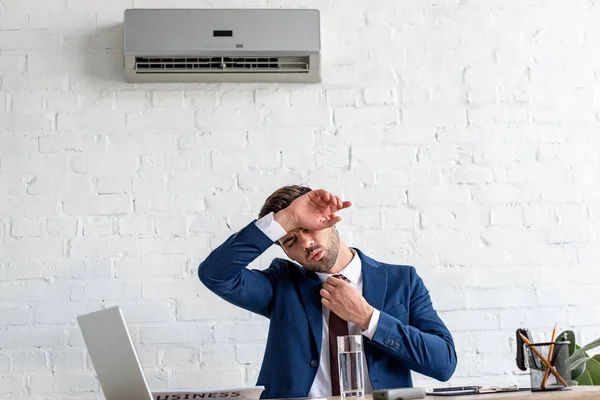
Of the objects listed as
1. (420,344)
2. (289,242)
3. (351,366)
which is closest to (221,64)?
(289,242)

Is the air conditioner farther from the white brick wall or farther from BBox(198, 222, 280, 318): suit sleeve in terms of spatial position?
BBox(198, 222, 280, 318): suit sleeve

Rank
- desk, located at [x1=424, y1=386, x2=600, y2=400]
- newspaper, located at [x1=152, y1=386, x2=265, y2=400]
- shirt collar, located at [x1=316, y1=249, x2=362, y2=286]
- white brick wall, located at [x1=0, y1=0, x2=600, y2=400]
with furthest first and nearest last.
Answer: white brick wall, located at [x1=0, y1=0, x2=600, y2=400] < shirt collar, located at [x1=316, y1=249, x2=362, y2=286] < newspaper, located at [x1=152, y1=386, x2=265, y2=400] < desk, located at [x1=424, y1=386, x2=600, y2=400]

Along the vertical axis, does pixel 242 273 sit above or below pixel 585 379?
above

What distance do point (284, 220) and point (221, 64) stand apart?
97 centimetres

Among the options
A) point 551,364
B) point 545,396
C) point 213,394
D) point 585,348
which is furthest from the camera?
point 585,348

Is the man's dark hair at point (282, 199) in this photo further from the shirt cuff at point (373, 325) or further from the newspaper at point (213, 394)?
the newspaper at point (213, 394)

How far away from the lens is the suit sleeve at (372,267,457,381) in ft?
7.13

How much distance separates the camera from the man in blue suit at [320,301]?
7.30ft

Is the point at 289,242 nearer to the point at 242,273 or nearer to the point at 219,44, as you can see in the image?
the point at 242,273

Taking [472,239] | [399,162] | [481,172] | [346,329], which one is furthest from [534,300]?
[346,329]

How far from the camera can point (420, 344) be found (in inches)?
87.4

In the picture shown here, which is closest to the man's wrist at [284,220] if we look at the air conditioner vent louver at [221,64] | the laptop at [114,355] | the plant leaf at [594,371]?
the laptop at [114,355]

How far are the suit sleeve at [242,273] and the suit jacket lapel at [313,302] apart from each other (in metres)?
0.13

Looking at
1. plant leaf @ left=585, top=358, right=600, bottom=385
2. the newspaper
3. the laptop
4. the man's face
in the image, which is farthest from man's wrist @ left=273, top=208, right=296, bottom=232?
plant leaf @ left=585, top=358, right=600, bottom=385
